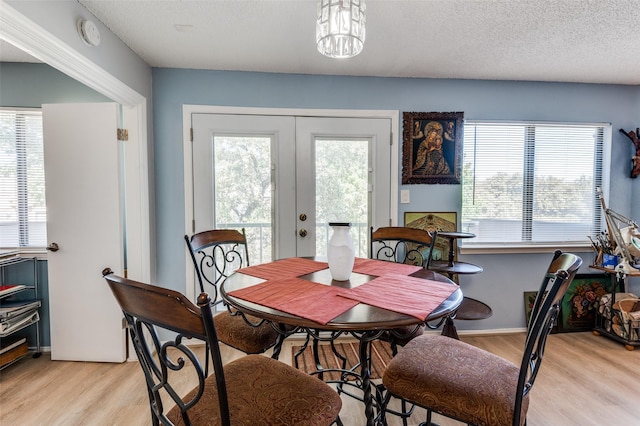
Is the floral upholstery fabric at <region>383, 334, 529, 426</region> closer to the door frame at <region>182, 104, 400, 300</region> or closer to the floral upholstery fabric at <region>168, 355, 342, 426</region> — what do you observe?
the floral upholstery fabric at <region>168, 355, 342, 426</region>

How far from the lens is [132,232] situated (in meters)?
Result: 2.40

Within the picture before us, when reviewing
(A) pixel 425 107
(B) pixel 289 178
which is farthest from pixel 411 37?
(B) pixel 289 178

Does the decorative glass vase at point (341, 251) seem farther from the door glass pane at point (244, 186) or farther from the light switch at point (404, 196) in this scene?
the light switch at point (404, 196)

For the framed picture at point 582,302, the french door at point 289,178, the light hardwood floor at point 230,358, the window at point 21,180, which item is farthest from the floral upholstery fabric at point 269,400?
the framed picture at point 582,302

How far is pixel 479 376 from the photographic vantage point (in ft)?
3.73

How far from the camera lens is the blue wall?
8.50 ft

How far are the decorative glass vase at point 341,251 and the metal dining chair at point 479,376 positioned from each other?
17.1 inches

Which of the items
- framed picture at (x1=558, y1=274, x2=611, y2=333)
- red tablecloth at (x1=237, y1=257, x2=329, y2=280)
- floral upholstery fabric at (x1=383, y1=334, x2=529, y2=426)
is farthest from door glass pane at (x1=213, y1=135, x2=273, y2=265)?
framed picture at (x1=558, y1=274, x2=611, y2=333)

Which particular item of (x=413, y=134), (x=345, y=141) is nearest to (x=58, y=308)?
(x=345, y=141)

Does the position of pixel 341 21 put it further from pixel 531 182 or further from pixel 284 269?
pixel 531 182

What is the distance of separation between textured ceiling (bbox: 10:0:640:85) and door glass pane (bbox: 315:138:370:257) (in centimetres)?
65

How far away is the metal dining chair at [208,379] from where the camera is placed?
0.77 m

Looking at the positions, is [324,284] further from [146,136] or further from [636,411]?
[636,411]

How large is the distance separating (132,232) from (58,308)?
788mm
